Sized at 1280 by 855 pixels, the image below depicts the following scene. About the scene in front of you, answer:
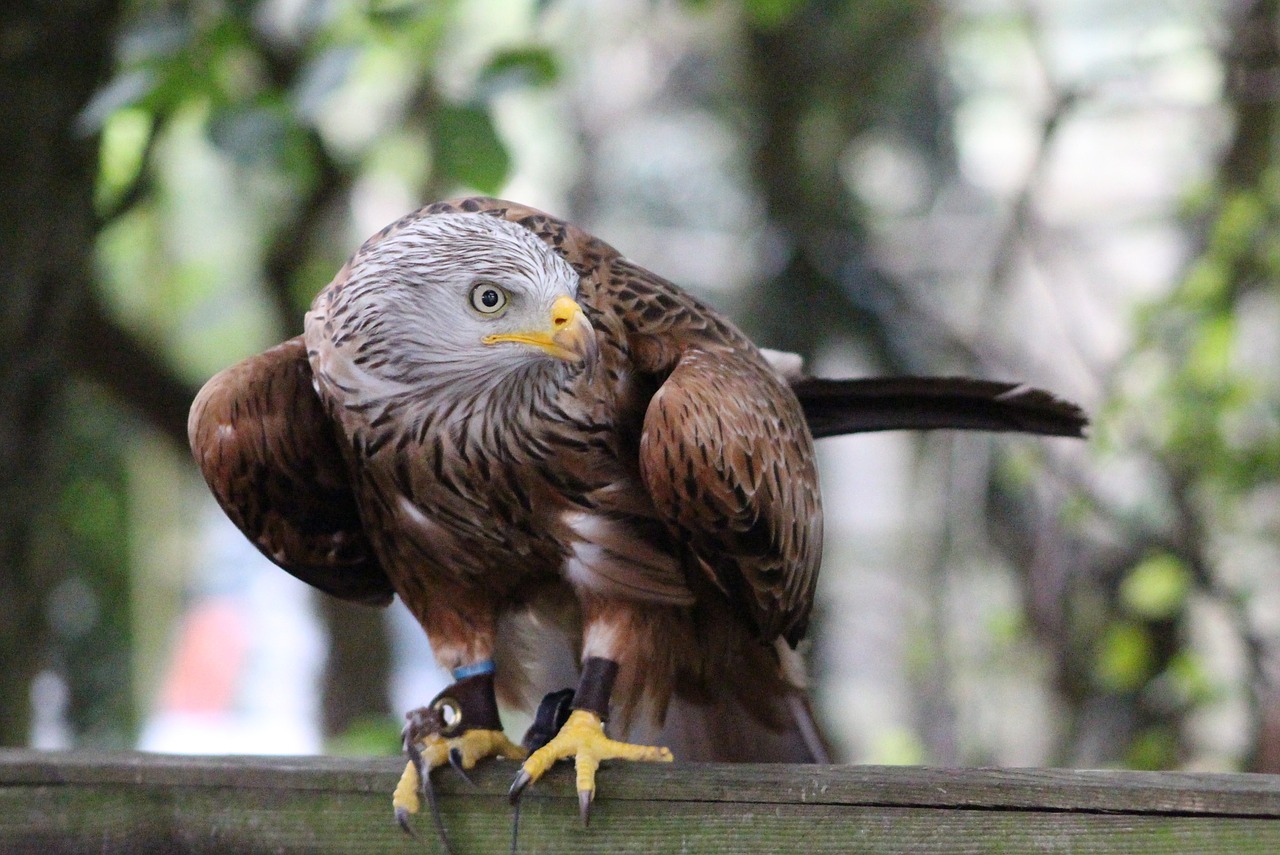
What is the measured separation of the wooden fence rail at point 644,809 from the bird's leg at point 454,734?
0.03m

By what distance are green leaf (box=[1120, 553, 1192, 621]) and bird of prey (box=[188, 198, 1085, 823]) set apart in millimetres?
1866

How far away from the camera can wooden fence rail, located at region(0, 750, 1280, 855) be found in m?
1.46

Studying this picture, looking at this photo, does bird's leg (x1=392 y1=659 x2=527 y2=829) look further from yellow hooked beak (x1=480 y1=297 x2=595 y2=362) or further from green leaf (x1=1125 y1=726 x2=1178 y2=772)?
green leaf (x1=1125 y1=726 x2=1178 y2=772)

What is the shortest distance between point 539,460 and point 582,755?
405 millimetres

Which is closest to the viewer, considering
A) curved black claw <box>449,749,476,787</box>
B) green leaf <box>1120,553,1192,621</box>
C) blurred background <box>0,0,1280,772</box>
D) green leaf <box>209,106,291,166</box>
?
curved black claw <box>449,749,476,787</box>

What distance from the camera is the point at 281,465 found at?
1.98m

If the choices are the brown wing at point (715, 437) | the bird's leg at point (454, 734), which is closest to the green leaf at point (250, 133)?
the brown wing at point (715, 437)

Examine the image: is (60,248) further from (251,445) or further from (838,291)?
(838,291)

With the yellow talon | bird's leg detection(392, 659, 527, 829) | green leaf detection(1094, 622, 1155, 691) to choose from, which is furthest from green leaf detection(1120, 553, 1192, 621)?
the yellow talon

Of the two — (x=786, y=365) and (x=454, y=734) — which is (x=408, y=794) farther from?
(x=786, y=365)

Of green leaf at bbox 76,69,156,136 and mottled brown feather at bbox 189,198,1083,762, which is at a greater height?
green leaf at bbox 76,69,156,136

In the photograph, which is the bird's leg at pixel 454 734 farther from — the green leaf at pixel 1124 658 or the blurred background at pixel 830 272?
the green leaf at pixel 1124 658

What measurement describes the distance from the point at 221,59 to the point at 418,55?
569 mm

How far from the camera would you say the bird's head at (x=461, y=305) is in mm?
1707
